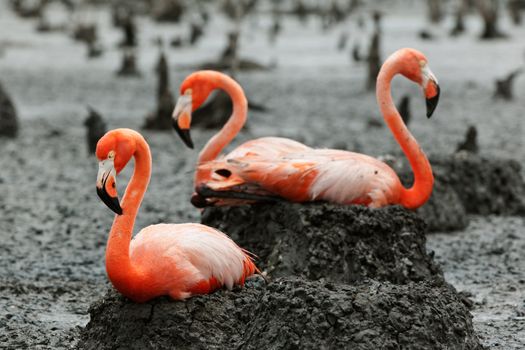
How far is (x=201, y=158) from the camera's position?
22.2ft

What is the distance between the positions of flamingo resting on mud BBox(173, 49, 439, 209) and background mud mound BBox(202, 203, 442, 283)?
Answer: 4.6 inches

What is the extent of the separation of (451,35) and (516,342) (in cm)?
2178

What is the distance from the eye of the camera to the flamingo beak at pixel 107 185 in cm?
441

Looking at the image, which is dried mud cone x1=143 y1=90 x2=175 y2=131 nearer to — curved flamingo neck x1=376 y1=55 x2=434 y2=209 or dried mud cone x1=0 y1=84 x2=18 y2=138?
dried mud cone x1=0 y1=84 x2=18 y2=138

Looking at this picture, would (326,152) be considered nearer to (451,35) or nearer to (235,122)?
(235,122)

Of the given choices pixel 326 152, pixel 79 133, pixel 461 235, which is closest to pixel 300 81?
pixel 79 133

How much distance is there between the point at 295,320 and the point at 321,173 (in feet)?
6.07

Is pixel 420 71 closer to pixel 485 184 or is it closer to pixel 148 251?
pixel 148 251

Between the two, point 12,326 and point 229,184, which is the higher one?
point 229,184

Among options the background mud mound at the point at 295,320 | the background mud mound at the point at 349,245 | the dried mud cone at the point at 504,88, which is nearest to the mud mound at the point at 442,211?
the background mud mound at the point at 349,245

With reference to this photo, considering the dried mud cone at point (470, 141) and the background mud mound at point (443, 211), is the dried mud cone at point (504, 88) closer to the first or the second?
the dried mud cone at point (470, 141)

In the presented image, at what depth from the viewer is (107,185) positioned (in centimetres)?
444

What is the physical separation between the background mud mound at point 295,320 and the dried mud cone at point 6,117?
25.9 feet

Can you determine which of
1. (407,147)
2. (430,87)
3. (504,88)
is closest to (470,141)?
(407,147)
